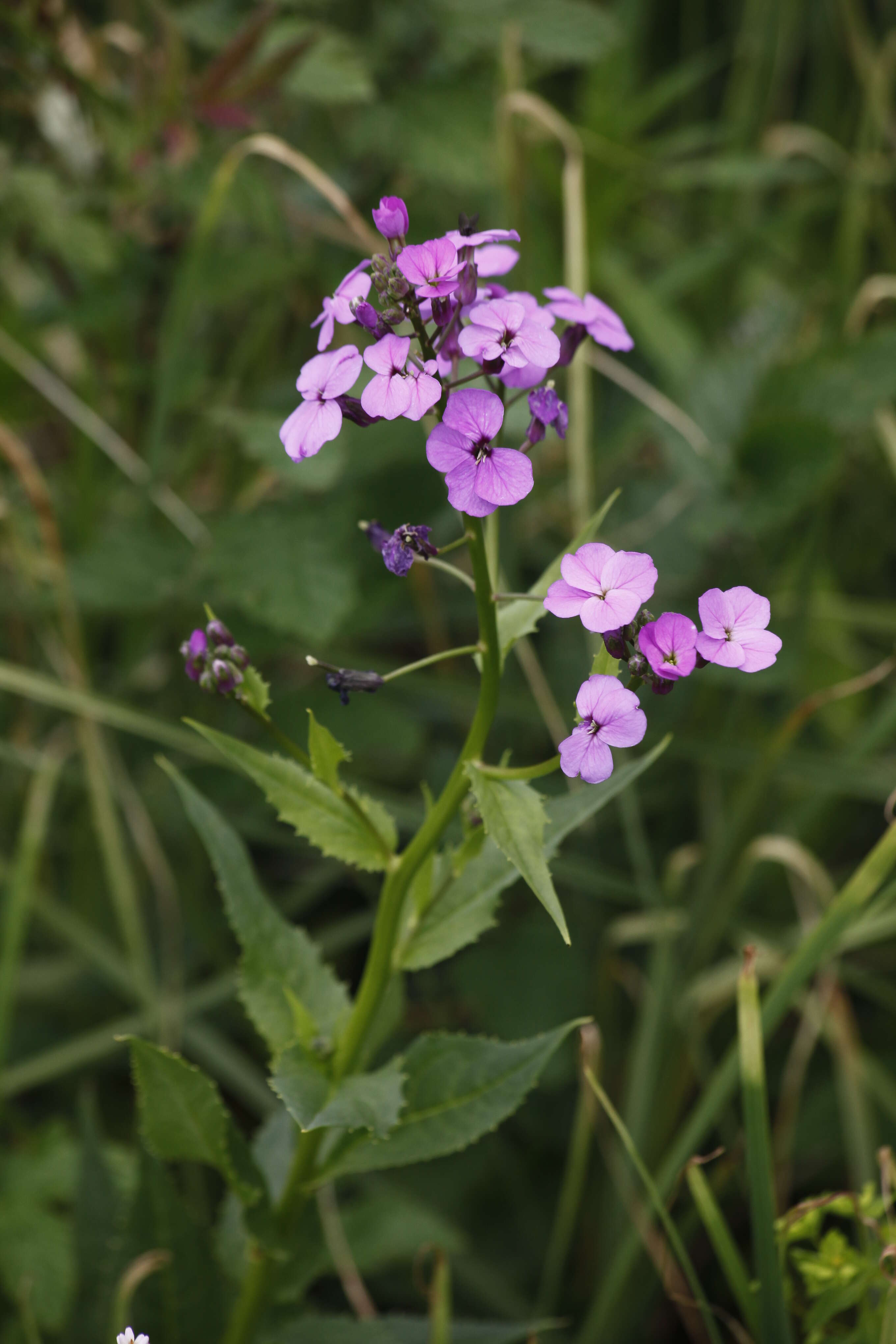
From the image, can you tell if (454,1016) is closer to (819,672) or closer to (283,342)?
(819,672)

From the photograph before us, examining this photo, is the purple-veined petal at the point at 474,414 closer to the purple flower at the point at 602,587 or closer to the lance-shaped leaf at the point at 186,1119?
the purple flower at the point at 602,587

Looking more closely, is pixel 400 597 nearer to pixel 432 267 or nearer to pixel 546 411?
pixel 546 411

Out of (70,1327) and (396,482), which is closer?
(70,1327)

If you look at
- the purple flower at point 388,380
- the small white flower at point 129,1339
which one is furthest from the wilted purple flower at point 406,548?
the small white flower at point 129,1339

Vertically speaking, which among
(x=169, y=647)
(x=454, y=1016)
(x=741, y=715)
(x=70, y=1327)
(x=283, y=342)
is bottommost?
(x=70, y=1327)

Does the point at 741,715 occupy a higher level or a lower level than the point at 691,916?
higher

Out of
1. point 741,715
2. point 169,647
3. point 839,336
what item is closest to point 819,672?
point 741,715

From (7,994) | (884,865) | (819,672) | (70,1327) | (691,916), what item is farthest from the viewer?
(819,672)
